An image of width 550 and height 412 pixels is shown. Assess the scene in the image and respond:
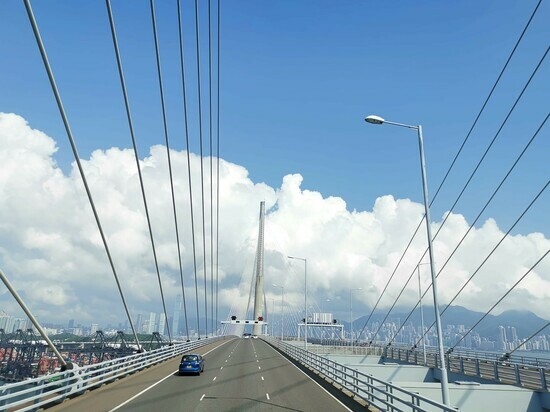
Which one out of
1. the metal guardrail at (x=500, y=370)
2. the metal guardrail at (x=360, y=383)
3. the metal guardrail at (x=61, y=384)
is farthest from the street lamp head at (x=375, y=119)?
the metal guardrail at (x=500, y=370)

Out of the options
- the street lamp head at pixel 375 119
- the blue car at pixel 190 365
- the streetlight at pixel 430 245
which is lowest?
the blue car at pixel 190 365

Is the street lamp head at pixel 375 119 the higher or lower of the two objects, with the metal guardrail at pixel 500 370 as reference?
higher

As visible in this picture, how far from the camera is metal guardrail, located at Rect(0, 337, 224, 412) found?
1251 centimetres

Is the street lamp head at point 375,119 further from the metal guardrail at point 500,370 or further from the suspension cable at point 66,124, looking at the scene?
the metal guardrail at point 500,370

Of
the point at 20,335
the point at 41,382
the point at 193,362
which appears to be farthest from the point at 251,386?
the point at 20,335

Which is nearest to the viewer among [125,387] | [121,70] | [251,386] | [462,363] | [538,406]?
[121,70]

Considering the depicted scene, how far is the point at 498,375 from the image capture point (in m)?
28.6

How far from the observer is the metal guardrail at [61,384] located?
12.5 meters

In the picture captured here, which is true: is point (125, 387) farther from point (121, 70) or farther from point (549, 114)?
point (549, 114)

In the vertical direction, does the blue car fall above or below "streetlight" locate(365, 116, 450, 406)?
below

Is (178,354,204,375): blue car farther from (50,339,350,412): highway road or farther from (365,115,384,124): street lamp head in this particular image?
(365,115,384,124): street lamp head

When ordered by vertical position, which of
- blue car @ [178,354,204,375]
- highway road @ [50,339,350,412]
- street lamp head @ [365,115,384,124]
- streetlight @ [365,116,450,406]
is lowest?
highway road @ [50,339,350,412]

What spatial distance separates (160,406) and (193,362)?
1161 centimetres

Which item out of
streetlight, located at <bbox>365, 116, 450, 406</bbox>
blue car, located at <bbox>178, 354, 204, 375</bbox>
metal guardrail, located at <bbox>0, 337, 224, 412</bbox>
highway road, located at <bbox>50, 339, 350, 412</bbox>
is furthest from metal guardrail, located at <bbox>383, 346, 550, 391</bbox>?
metal guardrail, located at <bbox>0, 337, 224, 412</bbox>
